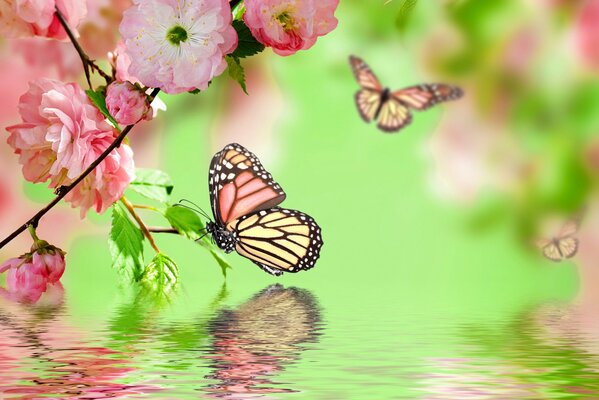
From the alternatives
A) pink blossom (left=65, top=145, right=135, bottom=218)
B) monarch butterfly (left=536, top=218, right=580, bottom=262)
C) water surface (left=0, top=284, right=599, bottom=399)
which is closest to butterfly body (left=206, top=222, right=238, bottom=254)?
water surface (left=0, top=284, right=599, bottom=399)

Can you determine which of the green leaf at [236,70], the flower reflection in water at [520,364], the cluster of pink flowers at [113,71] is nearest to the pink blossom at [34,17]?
the cluster of pink flowers at [113,71]

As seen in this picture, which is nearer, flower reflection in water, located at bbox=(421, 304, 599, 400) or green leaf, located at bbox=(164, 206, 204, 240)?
flower reflection in water, located at bbox=(421, 304, 599, 400)

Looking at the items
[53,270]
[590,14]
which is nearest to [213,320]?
[53,270]

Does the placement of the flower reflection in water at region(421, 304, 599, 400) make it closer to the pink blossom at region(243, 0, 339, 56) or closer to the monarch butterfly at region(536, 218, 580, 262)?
the pink blossom at region(243, 0, 339, 56)

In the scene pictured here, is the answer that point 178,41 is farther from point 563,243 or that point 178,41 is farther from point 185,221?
point 563,243

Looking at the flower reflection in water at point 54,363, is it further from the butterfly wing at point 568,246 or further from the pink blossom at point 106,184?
the butterfly wing at point 568,246

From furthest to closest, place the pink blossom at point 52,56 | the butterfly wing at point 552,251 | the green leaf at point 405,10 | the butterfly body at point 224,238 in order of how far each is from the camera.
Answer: the butterfly wing at point 552,251 → the butterfly body at point 224,238 → the pink blossom at point 52,56 → the green leaf at point 405,10
